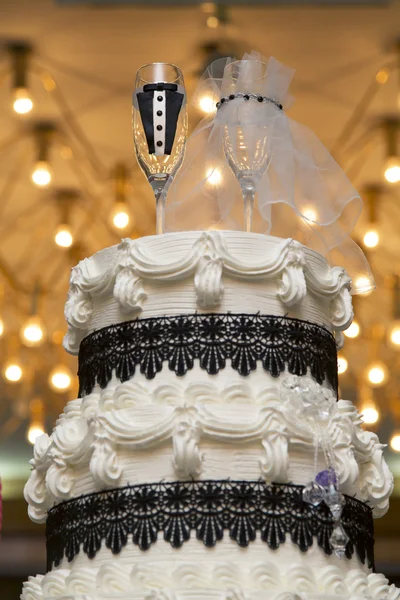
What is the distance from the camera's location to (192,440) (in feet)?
7.01

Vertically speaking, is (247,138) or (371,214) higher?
(371,214)

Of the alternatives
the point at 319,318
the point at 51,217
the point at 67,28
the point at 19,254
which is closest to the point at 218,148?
the point at 319,318

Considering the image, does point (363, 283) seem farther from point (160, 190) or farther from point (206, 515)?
point (206, 515)

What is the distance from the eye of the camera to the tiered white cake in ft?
7.02

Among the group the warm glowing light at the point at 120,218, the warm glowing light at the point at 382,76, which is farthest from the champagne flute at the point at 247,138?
the warm glowing light at the point at 120,218

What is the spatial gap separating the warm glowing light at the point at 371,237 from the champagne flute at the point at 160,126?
14.5 ft

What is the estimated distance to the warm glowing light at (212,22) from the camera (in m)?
5.87

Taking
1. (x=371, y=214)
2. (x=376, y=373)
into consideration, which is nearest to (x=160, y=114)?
(x=371, y=214)

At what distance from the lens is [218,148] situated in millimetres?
2686

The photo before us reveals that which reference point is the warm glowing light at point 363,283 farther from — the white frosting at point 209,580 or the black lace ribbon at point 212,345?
the white frosting at point 209,580

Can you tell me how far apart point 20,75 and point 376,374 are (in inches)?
131

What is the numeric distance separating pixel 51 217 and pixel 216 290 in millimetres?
5863

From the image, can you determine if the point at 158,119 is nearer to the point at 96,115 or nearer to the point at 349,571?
the point at 349,571

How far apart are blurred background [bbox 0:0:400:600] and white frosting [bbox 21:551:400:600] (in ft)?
13.3
